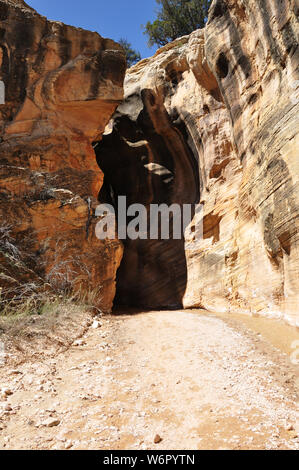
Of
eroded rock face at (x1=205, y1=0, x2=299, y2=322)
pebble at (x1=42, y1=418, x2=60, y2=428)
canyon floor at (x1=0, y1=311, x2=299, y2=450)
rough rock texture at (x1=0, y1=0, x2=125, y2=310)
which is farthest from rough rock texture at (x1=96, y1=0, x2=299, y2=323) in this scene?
pebble at (x1=42, y1=418, x2=60, y2=428)

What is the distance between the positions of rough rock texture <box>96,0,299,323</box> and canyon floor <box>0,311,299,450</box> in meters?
2.06

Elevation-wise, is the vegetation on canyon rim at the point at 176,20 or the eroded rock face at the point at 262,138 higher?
the vegetation on canyon rim at the point at 176,20

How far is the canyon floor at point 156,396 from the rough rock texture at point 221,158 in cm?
206

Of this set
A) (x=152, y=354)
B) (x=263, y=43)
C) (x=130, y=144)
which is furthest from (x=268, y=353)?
(x=130, y=144)

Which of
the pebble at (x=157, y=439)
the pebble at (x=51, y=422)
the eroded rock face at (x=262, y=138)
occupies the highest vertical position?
the eroded rock face at (x=262, y=138)

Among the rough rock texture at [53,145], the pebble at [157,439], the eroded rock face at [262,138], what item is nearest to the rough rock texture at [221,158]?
the eroded rock face at [262,138]

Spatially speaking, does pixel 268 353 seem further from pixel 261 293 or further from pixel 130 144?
pixel 130 144

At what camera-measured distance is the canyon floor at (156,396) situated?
2385 millimetres

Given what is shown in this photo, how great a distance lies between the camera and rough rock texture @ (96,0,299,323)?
5.96m

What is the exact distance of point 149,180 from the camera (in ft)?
42.7

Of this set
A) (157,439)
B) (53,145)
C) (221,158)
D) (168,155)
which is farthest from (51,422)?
(168,155)

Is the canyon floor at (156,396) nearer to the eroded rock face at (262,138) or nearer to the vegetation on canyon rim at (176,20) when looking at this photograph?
the eroded rock face at (262,138)

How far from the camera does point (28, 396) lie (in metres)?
2.97

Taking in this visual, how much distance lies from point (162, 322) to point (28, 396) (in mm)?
3935
